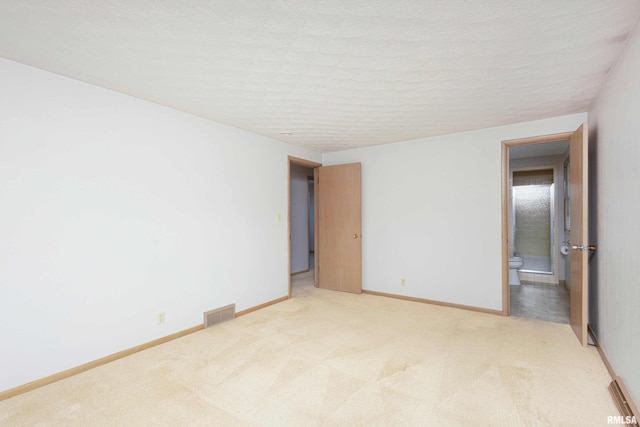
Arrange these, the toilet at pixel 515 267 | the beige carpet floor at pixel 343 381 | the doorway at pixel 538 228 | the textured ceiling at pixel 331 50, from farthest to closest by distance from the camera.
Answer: the toilet at pixel 515 267
the doorway at pixel 538 228
the beige carpet floor at pixel 343 381
the textured ceiling at pixel 331 50

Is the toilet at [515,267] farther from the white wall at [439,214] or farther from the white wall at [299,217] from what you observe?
the white wall at [299,217]

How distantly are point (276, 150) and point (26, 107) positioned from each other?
8.28ft

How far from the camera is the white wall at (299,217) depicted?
20.4ft

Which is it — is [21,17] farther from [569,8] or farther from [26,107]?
[569,8]

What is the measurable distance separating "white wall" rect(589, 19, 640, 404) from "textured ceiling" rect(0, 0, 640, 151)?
8.0 inches

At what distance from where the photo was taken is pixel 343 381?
7.14 ft

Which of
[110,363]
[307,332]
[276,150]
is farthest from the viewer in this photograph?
[276,150]

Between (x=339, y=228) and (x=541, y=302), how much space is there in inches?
116

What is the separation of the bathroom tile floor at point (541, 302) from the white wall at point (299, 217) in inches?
148

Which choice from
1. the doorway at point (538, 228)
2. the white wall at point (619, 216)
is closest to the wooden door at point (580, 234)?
the white wall at point (619, 216)

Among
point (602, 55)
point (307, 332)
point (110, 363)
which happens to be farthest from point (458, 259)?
point (110, 363)

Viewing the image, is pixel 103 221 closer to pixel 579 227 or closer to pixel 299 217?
pixel 579 227

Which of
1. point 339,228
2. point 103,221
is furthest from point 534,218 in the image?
point 103,221

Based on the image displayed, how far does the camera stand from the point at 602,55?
195cm
